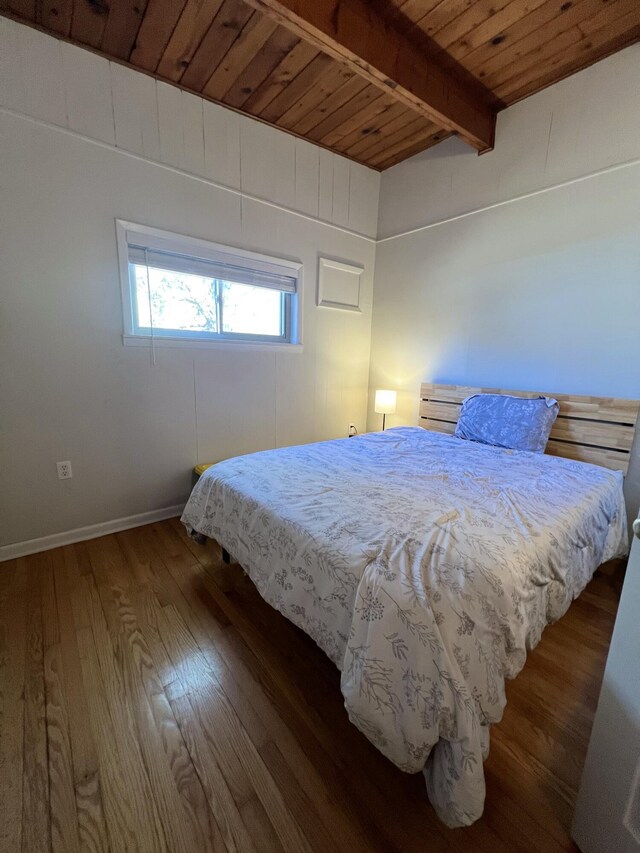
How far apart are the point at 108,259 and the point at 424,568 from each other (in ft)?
7.87

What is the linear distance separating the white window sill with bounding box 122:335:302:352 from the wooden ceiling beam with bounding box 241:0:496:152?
1.67 meters

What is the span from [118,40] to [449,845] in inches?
141

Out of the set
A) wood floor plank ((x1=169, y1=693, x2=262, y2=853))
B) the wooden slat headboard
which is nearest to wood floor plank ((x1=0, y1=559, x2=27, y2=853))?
wood floor plank ((x1=169, y1=693, x2=262, y2=853))

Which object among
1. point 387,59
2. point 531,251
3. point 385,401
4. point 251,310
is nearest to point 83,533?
point 251,310

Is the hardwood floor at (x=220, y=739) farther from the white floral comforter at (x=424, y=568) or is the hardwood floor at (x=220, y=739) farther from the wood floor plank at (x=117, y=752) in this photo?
the white floral comforter at (x=424, y=568)

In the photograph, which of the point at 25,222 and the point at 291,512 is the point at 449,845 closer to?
the point at 291,512

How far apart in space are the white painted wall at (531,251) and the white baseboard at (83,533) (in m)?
2.28

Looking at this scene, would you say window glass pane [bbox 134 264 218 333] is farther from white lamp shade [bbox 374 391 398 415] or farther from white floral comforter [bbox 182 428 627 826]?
white lamp shade [bbox 374 391 398 415]

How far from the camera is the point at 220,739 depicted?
3.67ft

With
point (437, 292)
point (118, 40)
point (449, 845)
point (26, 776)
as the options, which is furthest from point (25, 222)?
point (449, 845)

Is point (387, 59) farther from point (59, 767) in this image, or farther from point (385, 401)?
point (59, 767)

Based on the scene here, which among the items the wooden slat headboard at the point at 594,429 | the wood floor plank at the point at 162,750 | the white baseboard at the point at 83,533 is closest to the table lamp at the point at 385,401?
the wooden slat headboard at the point at 594,429

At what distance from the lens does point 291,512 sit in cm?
132

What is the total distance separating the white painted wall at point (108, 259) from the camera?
6.10 feet
